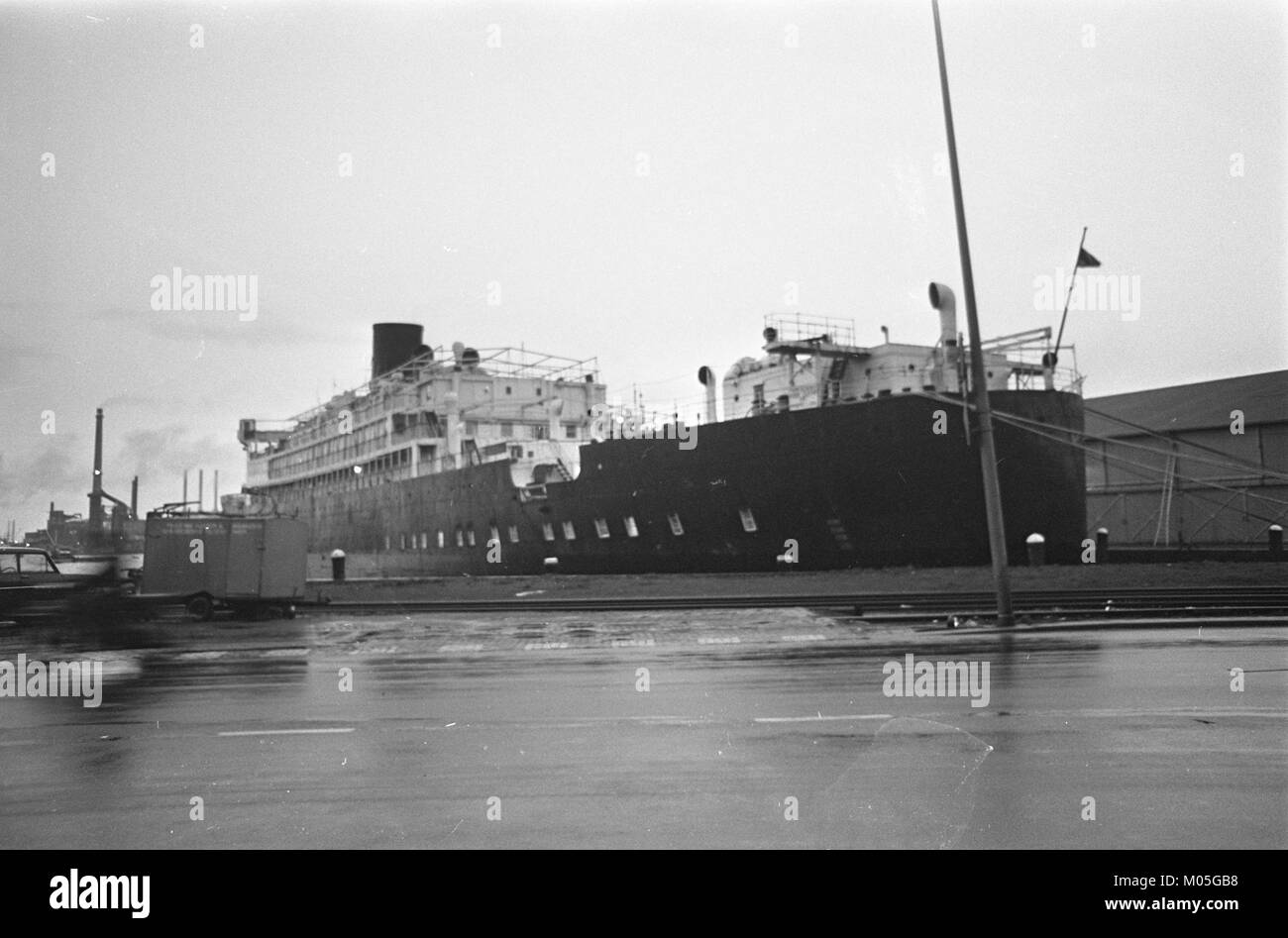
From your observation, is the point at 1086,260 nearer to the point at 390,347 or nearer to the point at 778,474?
the point at 778,474

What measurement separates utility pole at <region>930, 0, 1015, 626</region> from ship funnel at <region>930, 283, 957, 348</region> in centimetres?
968

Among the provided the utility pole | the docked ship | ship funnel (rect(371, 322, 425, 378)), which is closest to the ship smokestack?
the docked ship

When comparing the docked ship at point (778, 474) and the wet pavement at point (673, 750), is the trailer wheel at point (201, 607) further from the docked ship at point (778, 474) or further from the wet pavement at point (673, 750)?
the docked ship at point (778, 474)

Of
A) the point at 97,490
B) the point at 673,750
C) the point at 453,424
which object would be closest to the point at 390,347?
the point at 453,424

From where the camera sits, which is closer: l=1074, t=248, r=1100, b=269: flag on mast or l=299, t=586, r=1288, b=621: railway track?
l=299, t=586, r=1288, b=621: railway track

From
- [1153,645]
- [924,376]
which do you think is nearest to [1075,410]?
[924,376]

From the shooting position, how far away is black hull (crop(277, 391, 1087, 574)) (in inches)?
917

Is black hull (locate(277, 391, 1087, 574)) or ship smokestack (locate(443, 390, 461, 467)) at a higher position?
ship smokestack (locate(443, 390, 461, 467))

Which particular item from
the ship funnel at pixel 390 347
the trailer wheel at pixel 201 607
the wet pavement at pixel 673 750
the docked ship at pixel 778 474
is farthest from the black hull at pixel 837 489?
the ship funnel at pixel 390 347

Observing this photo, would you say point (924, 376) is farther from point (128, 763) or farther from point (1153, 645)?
point (128, 763)

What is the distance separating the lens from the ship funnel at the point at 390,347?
2024 inches

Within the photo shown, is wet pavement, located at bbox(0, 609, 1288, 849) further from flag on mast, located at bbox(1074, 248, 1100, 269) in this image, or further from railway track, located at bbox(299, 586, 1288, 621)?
flag on mast, located at bbox(1074, 248, 1100, 269)

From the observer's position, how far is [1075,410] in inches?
981
